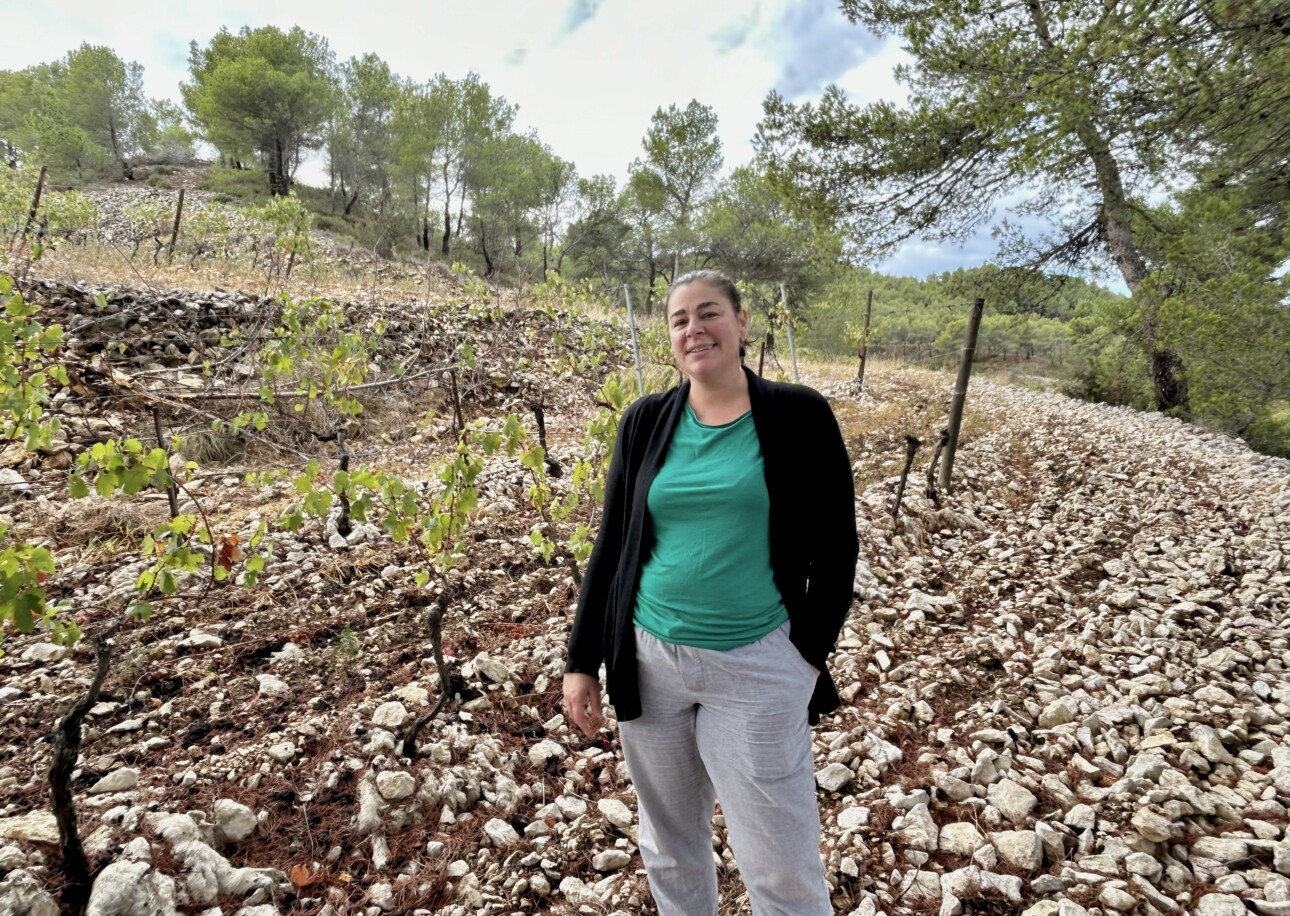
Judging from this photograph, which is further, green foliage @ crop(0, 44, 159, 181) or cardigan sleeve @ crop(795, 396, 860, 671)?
green foliage @ crop(0, 44, 159, 181)

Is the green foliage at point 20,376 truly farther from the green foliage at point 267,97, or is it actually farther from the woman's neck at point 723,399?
the green foliage at point 267,97

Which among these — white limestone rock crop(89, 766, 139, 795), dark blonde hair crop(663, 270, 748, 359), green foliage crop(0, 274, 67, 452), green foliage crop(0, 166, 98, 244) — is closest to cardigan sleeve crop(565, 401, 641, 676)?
dark blonde hair crop(663, 270, 748, 359)

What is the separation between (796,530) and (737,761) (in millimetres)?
578

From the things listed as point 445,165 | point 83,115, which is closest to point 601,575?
point 445,165

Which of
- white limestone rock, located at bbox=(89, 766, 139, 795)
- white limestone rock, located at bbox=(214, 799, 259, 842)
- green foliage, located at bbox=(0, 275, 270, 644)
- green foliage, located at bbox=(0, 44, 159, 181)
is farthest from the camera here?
green foliage, located at bbox=(0, 44, 159, 181)

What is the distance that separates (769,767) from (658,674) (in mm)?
337

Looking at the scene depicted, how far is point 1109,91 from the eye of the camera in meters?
4.42

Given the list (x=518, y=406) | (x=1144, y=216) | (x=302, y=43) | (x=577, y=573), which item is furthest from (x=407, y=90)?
(x=577, y=573)

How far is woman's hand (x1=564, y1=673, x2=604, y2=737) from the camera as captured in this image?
1621 millimetres

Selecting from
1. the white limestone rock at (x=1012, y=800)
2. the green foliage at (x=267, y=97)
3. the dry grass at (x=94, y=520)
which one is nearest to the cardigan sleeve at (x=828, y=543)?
the white limestone rock at (x=1012, y=800)

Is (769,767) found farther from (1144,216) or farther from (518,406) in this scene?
(1144,216)

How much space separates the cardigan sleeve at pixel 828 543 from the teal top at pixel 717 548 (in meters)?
0.10

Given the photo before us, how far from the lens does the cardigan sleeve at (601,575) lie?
1641 millimetres

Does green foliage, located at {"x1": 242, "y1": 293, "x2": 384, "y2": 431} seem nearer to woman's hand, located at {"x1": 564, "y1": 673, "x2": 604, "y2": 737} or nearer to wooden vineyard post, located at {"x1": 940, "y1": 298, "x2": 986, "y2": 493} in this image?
woman's hand, located at {"x1": 564, "y1": 673, "x2": 604, "y2": 737}
